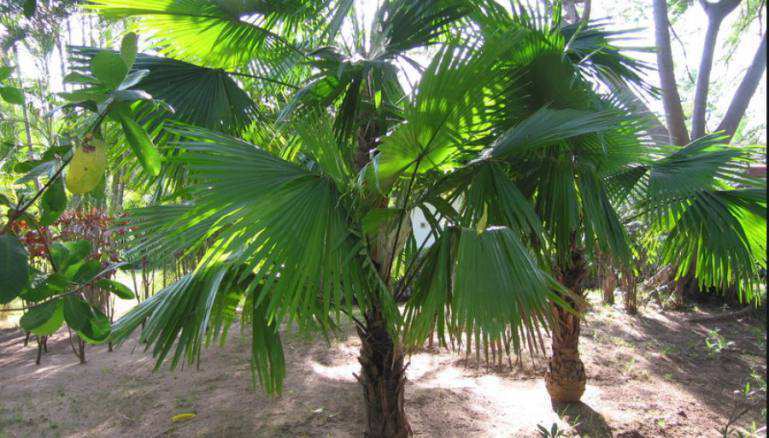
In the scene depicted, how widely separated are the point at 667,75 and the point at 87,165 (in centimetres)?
702

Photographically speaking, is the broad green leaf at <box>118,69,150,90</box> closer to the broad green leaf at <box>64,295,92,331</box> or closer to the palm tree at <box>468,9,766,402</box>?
the broad green leaf at <box>64,295,92,331</box>

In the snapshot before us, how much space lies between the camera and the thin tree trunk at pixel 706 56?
6492 mm

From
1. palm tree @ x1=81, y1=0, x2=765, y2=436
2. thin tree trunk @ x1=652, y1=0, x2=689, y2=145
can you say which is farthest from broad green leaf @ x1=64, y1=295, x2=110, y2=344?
thin tree trunk @ x1=652, y1=0, x2=689, y2=145

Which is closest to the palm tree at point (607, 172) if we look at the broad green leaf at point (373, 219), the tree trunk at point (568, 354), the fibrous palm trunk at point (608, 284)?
the tree trunk at point (568, 354)

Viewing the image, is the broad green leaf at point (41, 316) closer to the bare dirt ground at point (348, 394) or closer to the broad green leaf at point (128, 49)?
the broad green leaf at point (128, 49)

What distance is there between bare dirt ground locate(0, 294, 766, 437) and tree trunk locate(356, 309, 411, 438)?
2.40 feet

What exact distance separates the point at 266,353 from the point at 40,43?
7.40 meters

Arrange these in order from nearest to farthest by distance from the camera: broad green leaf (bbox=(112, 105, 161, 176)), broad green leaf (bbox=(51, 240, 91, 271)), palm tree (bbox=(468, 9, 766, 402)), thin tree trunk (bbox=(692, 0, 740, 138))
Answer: broad green leaf (bbox=(112, 105, 161, 176)) < broad green leaf (bbox=(51, 240, 91, 271)) < palm tree (bbox=(468, 9, 766, 402)) < thin tree trunk (bbox=(692, 0, 740, 138))

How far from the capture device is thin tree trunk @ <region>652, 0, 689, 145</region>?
20.4 feet

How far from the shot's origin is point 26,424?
12.4 feet

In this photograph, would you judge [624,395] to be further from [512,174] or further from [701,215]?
[512,174]

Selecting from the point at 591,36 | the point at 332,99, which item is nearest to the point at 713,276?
the point at 591,36

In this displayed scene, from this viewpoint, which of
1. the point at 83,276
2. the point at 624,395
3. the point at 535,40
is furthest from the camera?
the point at 624,395

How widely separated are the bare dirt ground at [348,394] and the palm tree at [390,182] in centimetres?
90
